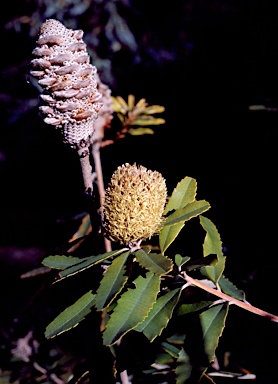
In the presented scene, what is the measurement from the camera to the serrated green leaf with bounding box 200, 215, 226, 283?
2.48 feet

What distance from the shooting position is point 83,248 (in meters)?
1.29

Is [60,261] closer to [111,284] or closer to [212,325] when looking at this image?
[111,284]

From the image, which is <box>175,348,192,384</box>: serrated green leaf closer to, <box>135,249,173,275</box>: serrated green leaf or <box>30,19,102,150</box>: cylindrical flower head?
<box>135,249,173,275</box>: serrated green leaf

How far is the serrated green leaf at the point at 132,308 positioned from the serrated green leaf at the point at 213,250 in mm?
139

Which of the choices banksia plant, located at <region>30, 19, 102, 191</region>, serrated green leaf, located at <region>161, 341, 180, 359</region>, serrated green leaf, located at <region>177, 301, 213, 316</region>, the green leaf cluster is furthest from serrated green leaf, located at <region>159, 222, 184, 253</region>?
serrated green leaf, located at <region>161, 341, 180, 359</region>

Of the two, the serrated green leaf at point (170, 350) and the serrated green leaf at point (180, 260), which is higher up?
the serrated green leaf at point (180, 260)

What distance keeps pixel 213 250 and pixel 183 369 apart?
23 centimetres

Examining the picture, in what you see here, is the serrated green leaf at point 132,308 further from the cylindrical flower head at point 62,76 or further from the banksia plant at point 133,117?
the banksia plant at point 133,117

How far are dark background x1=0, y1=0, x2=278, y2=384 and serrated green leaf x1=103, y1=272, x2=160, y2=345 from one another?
307 mm

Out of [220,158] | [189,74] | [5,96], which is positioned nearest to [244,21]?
[189,74]

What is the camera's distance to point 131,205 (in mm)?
682

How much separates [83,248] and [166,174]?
→ 29.4 inches

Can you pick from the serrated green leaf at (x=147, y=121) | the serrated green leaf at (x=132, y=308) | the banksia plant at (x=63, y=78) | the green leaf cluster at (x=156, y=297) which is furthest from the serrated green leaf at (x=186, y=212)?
the serrated green leaf at (x=147, y=121)

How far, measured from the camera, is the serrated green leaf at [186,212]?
2.30 feet
